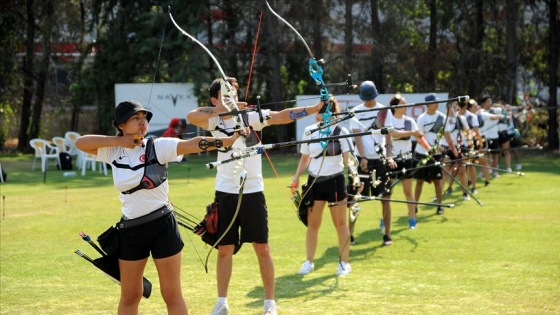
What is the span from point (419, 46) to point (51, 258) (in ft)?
77.6

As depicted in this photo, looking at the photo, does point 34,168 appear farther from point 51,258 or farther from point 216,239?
point 216,239

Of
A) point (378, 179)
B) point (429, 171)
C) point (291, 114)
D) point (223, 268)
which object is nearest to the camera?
point (291, 114)

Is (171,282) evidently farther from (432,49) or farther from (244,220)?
(432,49)

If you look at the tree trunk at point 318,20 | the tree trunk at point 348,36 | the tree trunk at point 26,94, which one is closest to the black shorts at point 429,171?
the tree trunk at point 348,36

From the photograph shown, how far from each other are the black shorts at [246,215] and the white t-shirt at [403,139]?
5060mm

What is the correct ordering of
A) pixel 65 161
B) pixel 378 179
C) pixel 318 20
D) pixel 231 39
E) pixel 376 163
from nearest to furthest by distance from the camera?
1. pixel 378 179
2. pixel 376 163
3. pixel 65 161
4. pixel 318 20
5. pixel 231 39

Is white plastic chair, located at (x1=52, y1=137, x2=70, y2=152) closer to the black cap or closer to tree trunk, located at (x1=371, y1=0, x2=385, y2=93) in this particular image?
tree trunk, located at (x1=371, y1=0, x2=385, y2=93)

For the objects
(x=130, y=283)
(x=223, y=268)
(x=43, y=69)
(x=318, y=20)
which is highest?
(x=318, y=20)

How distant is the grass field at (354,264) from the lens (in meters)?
8.97

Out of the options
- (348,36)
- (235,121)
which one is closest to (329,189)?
(235,121)

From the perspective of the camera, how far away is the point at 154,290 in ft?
32.8

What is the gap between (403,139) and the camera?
13531 mm

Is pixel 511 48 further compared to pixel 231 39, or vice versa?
pixel 231 39

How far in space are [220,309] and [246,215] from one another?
88 cm
